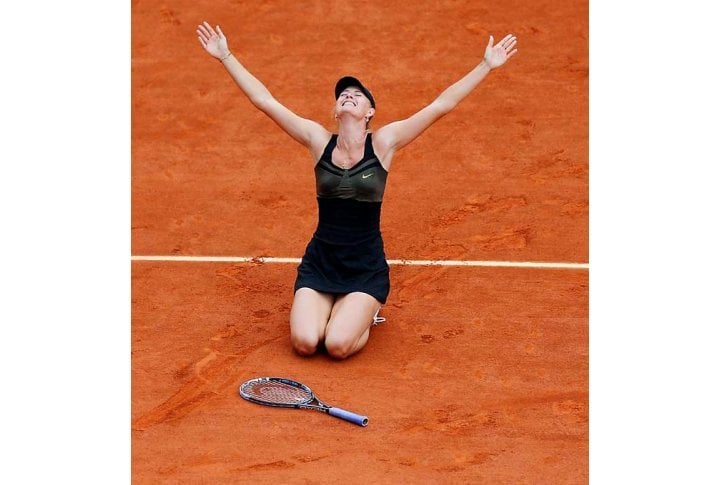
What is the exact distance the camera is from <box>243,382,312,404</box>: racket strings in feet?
24.1


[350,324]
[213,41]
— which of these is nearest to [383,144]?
[350,324]

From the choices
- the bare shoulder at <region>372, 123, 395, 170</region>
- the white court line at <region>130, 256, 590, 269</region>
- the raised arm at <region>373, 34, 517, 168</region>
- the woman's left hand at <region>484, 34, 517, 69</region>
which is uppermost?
the woman's left hand at <region>484, 34, 517, 69</region>

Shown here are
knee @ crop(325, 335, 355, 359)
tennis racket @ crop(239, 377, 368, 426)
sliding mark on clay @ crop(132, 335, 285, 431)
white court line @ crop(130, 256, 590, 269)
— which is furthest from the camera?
white court line @ crop(130, 256, 590, 269)

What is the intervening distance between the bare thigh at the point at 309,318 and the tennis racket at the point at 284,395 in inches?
15.1

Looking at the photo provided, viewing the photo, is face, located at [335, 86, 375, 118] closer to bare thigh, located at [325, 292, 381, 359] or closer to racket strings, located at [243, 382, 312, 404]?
bare thigh, located at [325, 292, 381, 359]

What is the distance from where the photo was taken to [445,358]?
7.92m

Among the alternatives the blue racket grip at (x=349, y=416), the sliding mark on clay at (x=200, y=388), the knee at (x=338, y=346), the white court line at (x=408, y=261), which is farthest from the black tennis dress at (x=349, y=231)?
the white court line at (x=408, y=261)

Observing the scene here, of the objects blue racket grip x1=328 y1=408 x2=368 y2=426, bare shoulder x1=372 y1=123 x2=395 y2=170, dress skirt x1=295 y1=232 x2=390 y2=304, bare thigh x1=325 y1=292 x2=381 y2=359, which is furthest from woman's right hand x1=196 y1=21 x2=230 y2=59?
blue racket grip x1=328 y1=408 x2=368 y2=426

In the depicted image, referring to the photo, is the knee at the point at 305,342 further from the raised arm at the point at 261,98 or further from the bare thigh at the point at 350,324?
the raised arm at the point at 261,98

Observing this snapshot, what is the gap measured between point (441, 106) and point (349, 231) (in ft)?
3.51

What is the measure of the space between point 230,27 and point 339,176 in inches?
209

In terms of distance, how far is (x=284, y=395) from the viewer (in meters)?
7.40

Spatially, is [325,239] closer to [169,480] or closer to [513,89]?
[169,480]

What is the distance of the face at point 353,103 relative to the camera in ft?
25.7
